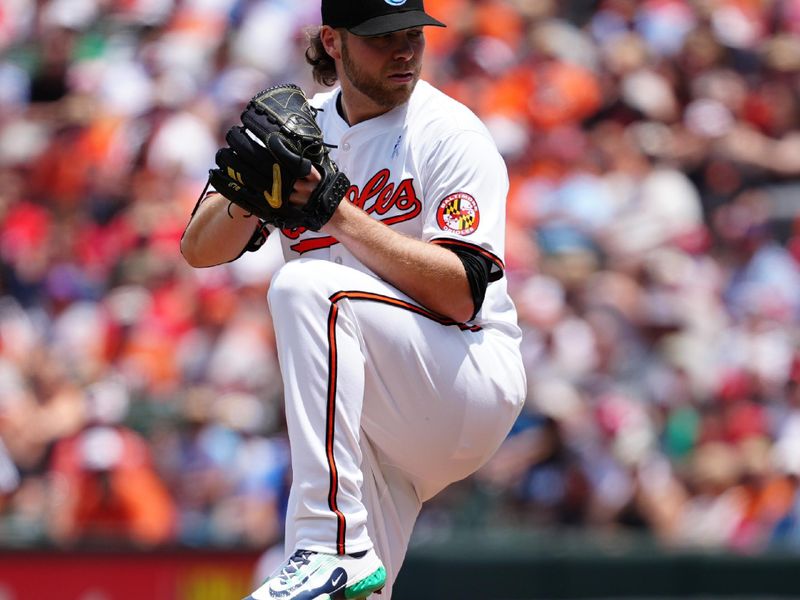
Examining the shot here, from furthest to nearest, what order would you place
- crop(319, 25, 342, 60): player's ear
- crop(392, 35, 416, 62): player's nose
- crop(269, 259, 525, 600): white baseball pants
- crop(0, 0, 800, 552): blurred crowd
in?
crop(0, 0, 800, 552): blurred crowd < crop(319, 25, 342, 60): player's ear < crop(392, 35, 416, 62): player's nose < crop(269, 259, 525, 600): white baseball pants

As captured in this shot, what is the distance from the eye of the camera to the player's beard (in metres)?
3.97

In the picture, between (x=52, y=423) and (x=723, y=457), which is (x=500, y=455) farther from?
(x=52, y=423)

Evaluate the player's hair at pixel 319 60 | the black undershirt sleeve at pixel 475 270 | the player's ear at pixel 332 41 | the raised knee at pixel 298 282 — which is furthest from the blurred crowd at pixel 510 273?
the raised knee at pixel 298 282

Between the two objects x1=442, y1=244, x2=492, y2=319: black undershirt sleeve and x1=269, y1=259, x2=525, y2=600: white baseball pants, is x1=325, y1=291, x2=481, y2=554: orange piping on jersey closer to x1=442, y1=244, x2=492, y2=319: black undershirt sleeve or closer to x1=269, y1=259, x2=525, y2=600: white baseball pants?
x1=269, y1=259, x2=525, y2=600: white baseball pants

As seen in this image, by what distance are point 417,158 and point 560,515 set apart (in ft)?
14.4

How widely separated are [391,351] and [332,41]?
0.96 m

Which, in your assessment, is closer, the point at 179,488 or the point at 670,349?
the point at 179,488

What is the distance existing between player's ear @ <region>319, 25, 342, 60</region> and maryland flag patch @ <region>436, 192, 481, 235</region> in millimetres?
580

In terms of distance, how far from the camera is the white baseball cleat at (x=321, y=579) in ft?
11.3

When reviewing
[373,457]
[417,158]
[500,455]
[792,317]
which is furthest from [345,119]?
[792,317]

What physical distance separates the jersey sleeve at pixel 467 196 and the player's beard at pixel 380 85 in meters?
0.21

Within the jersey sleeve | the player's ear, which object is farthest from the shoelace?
the player's ear

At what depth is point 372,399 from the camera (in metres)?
3.72

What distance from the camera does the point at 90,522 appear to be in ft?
25.9
